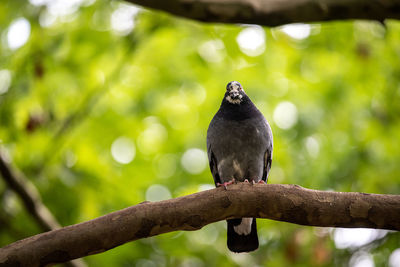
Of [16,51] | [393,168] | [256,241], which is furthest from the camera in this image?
[393,168]

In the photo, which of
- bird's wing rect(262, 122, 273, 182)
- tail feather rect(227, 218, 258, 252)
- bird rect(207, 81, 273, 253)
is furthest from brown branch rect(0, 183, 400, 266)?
bird's wing rect(262, 122, 273, 182)

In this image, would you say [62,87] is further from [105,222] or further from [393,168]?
[393,168]

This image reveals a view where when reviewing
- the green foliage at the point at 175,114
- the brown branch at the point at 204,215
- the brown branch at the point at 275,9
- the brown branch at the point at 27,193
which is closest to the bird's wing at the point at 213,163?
the green foliage at the point at 175,114

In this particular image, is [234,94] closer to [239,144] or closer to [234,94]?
[234,94]

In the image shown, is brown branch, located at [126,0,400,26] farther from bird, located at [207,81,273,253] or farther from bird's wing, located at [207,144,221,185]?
bird's wing, located at [207,144,221,185]

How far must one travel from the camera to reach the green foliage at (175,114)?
18.0ft

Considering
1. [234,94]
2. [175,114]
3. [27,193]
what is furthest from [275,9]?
[175,114]

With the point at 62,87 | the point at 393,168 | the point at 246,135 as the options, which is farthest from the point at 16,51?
the point at 393,168

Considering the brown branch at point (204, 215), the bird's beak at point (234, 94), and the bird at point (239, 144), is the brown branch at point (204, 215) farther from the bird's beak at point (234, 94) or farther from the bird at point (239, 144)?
the bird's beak at point (234, 94)

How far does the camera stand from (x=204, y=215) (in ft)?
11.2

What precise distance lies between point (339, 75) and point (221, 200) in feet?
16.3

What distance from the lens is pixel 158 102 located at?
25.8ft

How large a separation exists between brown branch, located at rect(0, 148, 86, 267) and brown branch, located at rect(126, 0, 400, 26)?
2161 mm

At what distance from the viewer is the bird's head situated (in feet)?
16.7
